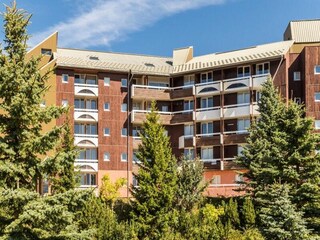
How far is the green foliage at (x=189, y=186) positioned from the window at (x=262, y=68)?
13.9 meters

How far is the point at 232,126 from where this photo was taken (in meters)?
48.6

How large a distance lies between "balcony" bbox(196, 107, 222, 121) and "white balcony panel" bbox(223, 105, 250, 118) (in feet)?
2.22

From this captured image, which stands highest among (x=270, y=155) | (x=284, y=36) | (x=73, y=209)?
(x=284, y=36)

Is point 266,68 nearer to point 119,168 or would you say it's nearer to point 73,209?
point 119,168

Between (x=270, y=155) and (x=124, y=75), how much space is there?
23406 millimetres

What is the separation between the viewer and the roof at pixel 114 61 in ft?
165

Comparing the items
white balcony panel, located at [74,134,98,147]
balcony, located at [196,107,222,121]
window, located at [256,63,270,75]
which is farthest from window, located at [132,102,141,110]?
window, located at [256,63,270,75]

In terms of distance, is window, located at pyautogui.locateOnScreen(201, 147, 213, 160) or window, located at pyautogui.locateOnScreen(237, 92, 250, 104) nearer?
window, located at pyautogui.locateOnScreen(237, 92, 250, 104)

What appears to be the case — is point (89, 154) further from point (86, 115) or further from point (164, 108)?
point (164, 108)

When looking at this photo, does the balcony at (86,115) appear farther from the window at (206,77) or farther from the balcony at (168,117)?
the window at (206,77)

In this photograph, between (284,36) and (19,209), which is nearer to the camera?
(19,209)

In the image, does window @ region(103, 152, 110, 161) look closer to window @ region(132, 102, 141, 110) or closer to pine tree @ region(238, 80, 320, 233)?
window @ region(132, 102, 141, 110)

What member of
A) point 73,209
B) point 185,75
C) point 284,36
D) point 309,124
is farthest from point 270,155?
point 284,36

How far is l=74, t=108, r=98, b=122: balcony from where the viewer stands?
1960 inches
